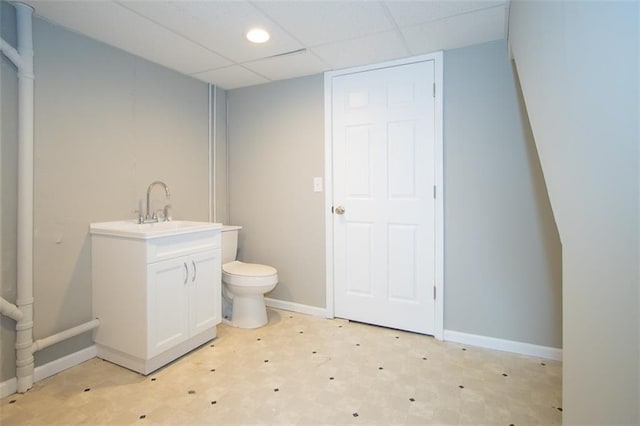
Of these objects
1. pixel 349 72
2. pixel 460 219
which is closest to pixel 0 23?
pixel 349 72

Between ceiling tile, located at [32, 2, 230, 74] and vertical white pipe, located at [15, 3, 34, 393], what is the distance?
0.20m

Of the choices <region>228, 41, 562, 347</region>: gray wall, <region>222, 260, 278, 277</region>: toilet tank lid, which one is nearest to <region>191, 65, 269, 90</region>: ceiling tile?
<region>228, 41, 562, 347</region>: gray wall

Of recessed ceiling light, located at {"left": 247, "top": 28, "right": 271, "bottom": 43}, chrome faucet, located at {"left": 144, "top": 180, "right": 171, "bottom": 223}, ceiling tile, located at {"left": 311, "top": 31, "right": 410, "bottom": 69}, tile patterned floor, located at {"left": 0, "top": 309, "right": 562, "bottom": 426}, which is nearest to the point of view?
tile patterned floor, located at {"left": 0, "top": 309, "right": 562, "bottom": 426}

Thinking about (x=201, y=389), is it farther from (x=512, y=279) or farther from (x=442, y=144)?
(x=442, y=144)

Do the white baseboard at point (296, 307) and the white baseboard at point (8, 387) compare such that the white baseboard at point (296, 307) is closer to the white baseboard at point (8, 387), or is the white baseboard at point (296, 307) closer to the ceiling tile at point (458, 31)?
the white baseboard at point (8, 387)

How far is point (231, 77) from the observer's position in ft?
10.0

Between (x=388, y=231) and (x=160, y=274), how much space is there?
1.68 metres

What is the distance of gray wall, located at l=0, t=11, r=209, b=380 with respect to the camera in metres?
2.03

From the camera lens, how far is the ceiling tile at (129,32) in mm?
1917

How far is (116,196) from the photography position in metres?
2.43

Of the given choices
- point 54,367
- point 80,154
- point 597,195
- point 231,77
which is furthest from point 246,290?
point 597,195

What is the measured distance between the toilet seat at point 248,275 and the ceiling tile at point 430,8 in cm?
203

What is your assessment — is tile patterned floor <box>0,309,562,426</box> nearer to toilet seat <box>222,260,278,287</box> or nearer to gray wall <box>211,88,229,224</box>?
toilet seat <box>222,260,278,287</box>

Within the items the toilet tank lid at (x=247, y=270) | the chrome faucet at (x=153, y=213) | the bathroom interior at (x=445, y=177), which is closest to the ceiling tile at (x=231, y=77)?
the bathroom interior at (x=445, y=177)
